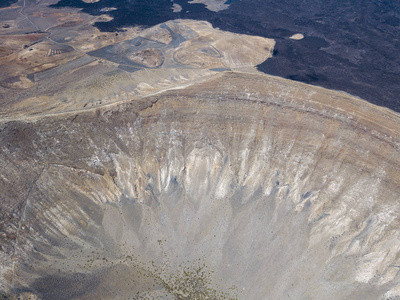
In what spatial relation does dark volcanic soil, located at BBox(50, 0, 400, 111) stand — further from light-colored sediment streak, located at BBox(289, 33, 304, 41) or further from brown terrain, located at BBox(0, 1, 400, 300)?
brown terrain, located at BBox(0, 1, 400, 300)

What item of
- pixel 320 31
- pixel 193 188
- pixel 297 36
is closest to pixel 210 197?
pixel 193 188

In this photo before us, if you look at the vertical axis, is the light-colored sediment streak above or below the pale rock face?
above

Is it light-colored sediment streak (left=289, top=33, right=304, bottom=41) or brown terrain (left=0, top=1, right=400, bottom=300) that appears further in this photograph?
light-colored sediment streak (left=289, top=33, right=304, bottom=41)

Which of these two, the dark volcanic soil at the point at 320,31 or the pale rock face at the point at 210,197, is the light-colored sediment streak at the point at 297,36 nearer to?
the dark volcanic soil at the point at 320,31

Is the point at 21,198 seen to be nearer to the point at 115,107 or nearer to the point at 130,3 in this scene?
the point at 115,107

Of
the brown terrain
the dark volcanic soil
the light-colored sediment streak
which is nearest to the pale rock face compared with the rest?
the brown terrain

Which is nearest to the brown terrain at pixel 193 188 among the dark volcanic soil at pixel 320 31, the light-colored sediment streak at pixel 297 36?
the dark volcanic soil at pixel 320 31
